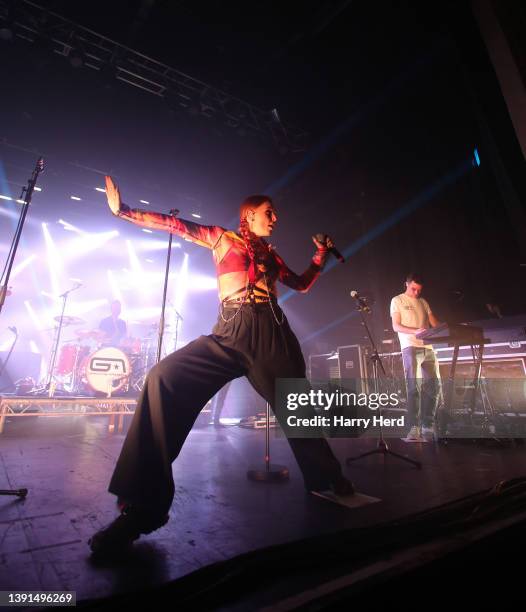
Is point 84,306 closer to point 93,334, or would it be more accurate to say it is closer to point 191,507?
point 93,334

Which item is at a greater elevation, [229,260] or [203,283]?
[203,283]

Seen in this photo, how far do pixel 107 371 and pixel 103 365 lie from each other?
0.55 ft

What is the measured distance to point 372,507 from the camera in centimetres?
183

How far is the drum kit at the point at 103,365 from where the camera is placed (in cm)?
695

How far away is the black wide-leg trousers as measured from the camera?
4.76 feet

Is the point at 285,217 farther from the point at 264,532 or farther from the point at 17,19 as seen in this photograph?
the point at 264,532

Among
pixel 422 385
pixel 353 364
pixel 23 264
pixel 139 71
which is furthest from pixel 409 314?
pixel 23 264

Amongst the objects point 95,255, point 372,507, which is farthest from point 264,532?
point 95,255

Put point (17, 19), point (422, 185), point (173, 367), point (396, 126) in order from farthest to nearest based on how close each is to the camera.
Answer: point (422, 185) < point (396, 126) < point (17, 19) < point (173, 367)

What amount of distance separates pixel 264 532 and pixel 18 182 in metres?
13.4

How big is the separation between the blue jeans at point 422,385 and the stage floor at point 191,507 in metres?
1.06

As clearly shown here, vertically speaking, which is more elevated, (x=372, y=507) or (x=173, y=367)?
(x=173, y=367)

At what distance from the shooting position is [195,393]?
1721mm

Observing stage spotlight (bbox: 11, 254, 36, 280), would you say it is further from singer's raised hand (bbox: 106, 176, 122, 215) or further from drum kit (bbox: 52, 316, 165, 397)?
singer's raised hand (bbox: 106, 176, 122, 215)
